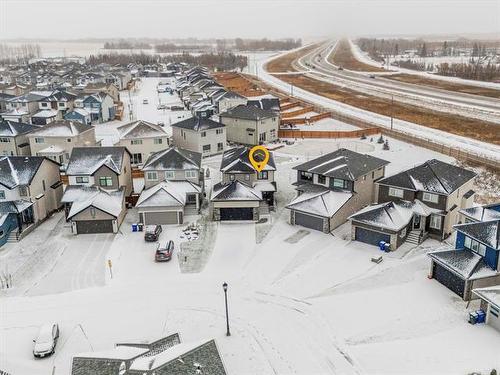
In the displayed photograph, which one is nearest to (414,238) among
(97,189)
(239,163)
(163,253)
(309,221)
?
(309,221)

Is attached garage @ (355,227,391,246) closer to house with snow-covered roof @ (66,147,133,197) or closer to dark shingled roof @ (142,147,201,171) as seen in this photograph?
dark shingled roof @ (142,147,201,171)

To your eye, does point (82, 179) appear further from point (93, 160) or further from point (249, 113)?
point (249, 113)

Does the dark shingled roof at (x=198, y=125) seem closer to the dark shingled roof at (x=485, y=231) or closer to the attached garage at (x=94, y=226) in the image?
the attached garage at (x=94, y=226)

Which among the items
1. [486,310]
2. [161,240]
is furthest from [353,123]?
[486,310]

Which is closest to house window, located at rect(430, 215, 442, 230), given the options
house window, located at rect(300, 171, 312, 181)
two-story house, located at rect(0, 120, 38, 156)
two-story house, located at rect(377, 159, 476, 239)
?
two-story house, located at rect(377, 159, 476, 239)

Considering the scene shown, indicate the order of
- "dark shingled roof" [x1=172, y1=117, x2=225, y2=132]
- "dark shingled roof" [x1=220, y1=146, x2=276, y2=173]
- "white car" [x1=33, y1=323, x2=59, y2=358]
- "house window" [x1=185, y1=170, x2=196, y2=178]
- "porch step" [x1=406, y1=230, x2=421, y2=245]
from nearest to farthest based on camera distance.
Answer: "white car" [x1=33, y1=323, x2=59, y2=358], "porch step" [x1=406, y1=230, x2=421, y2=245], "dark shingled roof" [x1=220, y1=146, x2=276, y2=173], "house window" [x1=185, y1=170, x2=196, y2=178], "dark shingled roof" [x1=172, y1=117, x2=225, y2=132]

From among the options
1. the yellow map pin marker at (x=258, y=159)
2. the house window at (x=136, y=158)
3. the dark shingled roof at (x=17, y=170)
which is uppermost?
the dark shingled roof at (x=17, y=170)

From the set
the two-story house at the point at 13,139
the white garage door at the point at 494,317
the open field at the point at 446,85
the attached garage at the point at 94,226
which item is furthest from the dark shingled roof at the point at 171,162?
the open field at the point at 446,85
